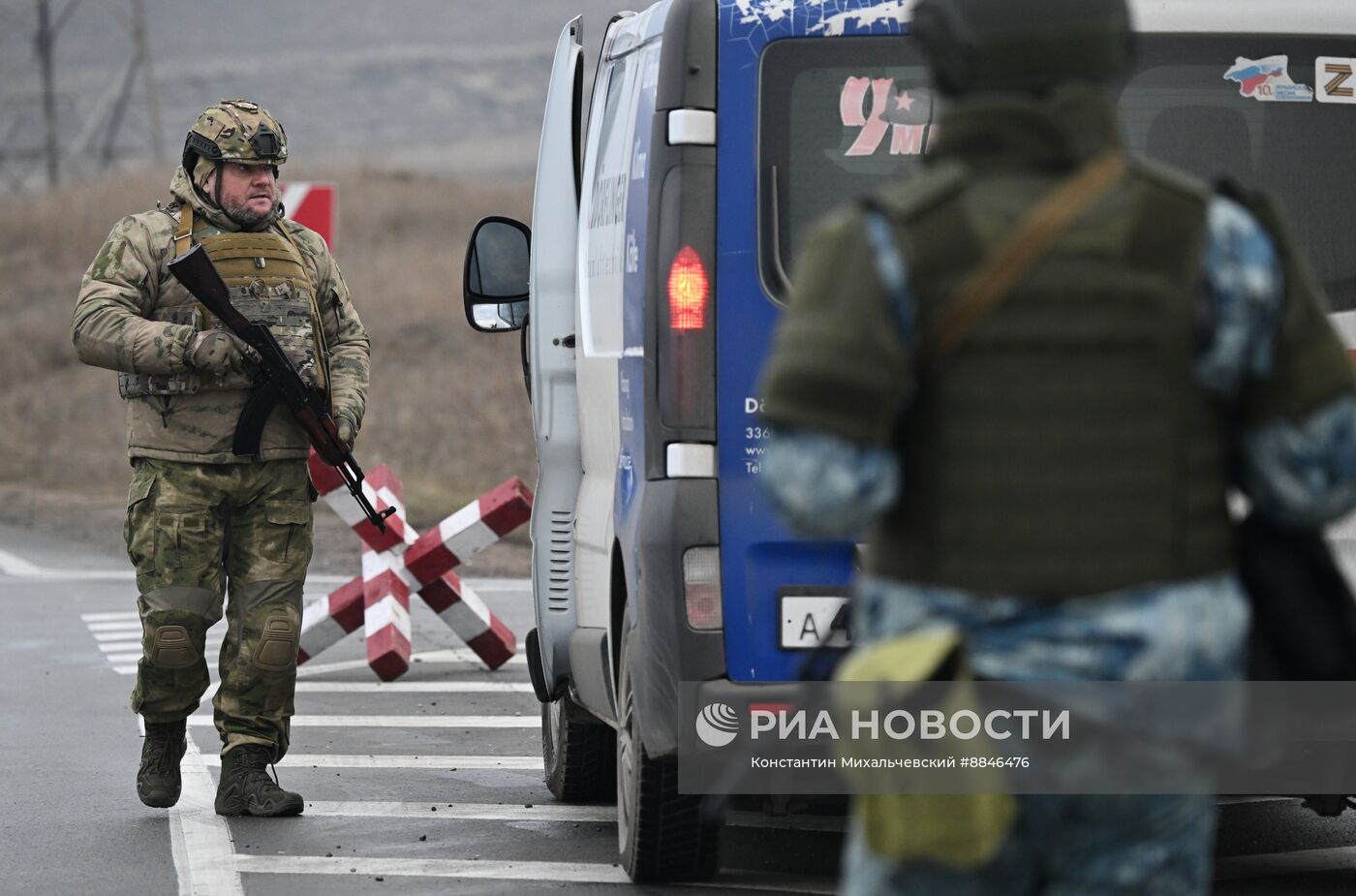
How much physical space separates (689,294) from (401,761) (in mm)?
3467

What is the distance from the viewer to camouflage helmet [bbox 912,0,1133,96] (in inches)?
109

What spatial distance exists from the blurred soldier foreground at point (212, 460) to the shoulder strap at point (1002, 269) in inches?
177

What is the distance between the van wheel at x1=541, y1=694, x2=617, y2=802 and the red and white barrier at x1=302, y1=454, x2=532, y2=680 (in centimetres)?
320

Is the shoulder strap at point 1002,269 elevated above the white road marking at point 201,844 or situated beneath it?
elevated above

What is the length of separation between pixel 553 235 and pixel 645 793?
1886mm

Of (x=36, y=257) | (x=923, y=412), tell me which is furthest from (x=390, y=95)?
(x=923, y=412)

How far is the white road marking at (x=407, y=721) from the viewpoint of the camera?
9.21 metres

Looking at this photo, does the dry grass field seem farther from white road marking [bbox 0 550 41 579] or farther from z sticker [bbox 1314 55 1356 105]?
z sticker [bbox 1314 55 1356 105]

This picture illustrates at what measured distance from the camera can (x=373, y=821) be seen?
276 inches

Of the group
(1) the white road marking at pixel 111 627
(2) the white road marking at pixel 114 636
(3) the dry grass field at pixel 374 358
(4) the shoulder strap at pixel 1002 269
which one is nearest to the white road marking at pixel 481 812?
(4) the shoulder strap at pixel 1002 269

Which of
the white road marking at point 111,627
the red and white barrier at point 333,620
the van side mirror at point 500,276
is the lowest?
the white road marking at point 111,627

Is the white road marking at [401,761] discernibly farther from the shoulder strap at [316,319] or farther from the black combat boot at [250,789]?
the shoulder strap at [316,319]

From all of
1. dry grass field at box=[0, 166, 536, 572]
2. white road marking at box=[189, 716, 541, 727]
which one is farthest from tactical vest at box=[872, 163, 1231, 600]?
dry grass field at box=[0, 166, 536, 572]

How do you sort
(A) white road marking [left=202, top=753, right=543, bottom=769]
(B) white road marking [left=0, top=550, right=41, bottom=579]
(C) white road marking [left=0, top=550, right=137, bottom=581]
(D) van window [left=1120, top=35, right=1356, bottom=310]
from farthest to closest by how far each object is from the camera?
(B) white road marking [left=0, top=550, right=41, bottom=579] → (C) white road marking [left=0, top=550, right=137, bottom=581] → (A) white road marking [left=202, top=753, right=543, bottom=769] → (D) van window [left=1120, top=35, right=1356, bottom=310]
